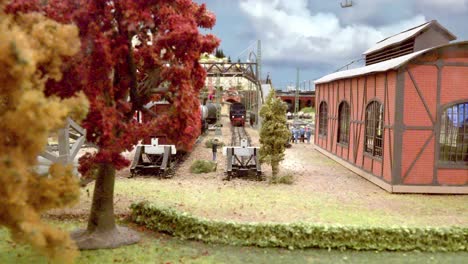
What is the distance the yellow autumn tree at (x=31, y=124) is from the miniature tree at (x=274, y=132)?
11.7 meters

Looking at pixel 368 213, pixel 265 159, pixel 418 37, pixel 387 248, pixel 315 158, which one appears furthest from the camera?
pixel 315 158

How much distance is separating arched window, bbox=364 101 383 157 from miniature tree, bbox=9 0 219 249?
9.98 metres

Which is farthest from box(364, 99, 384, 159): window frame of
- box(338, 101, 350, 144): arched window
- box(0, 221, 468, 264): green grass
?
box(0, 221, 468, 264): green grass

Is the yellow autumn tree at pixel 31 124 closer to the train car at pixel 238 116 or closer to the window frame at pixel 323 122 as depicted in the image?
the window frame at pixel 323 122

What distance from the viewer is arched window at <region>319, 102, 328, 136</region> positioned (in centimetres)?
2864

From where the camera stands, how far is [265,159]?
1833cm

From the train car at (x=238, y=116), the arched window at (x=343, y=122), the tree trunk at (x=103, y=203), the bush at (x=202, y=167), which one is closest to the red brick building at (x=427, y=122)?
the arched window at (x=343, y=122)

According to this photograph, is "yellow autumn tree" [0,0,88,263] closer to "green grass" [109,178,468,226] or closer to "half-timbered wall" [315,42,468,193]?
"green grass" [109,178,468,226]

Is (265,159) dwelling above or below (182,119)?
below

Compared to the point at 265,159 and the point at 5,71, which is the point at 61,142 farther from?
the point at 5,71

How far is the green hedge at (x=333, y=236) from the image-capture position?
34.4 feet

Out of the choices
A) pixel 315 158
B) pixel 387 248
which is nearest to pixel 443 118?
pixel 387 248

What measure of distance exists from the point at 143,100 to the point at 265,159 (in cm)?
842

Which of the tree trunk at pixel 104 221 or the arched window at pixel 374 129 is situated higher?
the arched window at pixel 374 129
